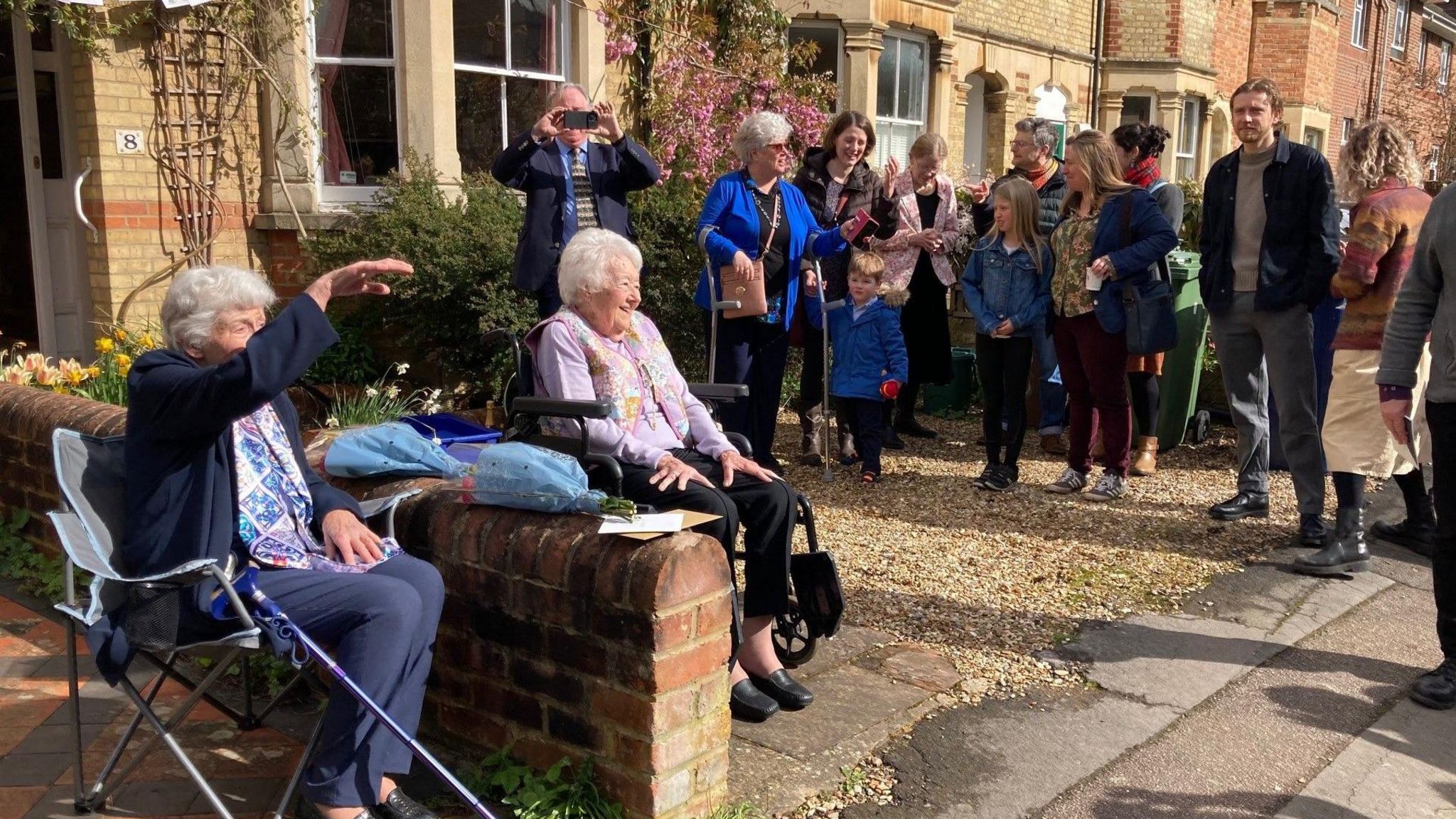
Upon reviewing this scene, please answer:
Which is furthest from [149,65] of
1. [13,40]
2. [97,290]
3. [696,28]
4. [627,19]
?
[696,28]

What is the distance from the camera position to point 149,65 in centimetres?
719

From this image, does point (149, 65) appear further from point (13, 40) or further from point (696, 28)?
point (696, 28)

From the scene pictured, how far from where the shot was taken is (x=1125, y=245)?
616cm

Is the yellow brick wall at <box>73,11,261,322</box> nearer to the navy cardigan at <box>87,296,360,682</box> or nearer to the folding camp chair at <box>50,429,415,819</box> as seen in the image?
the folding camp chair at <box>50,429,415,819</box>

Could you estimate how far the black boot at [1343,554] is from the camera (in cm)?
518

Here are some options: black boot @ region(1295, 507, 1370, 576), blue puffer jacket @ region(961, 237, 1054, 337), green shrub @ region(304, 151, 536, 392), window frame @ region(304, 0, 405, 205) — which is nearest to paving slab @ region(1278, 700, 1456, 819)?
black boot @ region(1295, 507, 1370, 576)

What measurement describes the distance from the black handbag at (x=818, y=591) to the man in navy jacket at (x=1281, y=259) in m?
2.91

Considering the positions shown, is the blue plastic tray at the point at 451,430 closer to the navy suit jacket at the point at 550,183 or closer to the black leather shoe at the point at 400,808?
the black leather shoe at the point at 400,808

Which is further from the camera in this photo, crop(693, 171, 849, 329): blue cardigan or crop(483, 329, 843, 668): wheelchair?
crop(693, 171, 849, 329): blue cardigan

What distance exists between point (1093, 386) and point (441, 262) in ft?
12.3

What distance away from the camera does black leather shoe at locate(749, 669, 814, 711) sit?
369cm

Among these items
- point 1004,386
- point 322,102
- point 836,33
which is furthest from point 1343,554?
point 836,33

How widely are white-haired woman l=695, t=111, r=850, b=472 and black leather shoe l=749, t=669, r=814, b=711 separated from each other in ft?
8.92

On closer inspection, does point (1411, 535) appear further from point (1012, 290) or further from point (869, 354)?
point (869, 354)
